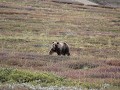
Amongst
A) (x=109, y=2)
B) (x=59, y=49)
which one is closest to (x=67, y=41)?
(x=59, y=49)

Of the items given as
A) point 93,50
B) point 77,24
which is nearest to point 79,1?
point 77,24

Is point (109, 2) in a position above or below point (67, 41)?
above

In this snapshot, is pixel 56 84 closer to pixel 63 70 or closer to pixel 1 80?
pixel 1 80

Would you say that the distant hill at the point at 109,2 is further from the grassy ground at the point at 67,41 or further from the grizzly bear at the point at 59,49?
the grizzly bear at the point at 59,49

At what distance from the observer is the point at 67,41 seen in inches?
1948

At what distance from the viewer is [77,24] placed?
73.1 metres

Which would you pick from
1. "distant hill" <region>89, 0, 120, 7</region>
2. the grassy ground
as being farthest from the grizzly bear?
"distant hill" <region>89, 0, 120, 7</region>

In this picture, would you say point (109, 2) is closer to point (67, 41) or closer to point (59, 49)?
point (67, 41)

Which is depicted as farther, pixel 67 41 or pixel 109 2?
pixel 109 2

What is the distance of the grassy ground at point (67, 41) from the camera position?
2294 cm

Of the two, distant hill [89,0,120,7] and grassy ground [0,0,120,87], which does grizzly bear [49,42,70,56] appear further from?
distant hill [89,0,120,7]

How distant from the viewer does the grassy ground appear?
75.3 ft

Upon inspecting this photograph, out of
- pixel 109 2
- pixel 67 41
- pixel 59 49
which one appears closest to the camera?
pixel 59 49

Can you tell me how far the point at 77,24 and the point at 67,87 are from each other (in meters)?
56.7
